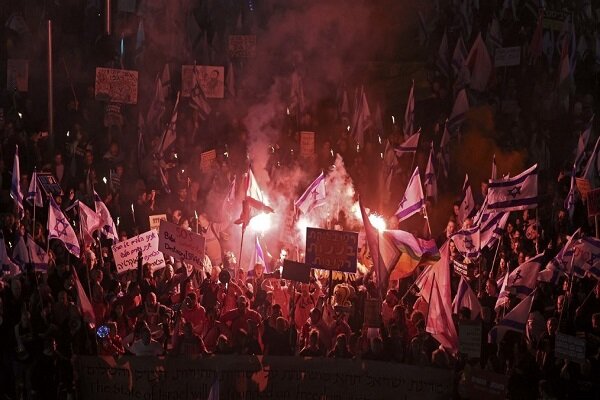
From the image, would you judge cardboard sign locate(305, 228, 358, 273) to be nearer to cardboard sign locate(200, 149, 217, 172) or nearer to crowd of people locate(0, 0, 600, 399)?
crowd of people locate(0, 0, 600, 399)

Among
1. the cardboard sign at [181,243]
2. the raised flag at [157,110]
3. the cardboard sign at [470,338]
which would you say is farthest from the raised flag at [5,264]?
the raised flag at [157,110]

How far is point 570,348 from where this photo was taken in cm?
1287

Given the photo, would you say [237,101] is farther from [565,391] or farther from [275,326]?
[565,391]

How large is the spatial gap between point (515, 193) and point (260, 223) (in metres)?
4.90

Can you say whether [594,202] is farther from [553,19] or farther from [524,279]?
[553,19]

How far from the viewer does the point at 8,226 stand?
60.3 feet

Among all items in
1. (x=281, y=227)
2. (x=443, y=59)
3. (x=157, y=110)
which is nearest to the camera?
(x=281, y=227)

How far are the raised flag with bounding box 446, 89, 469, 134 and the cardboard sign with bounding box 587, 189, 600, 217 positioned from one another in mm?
6535

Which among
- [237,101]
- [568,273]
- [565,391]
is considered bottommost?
[565,391]

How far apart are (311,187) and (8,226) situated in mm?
4473

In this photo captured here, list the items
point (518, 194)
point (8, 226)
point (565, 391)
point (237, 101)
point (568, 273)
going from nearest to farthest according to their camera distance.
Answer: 1. point (565, 391)
2. point (568, 273)
3. point (518, 194)
4. point (8, 226)
5. point (237, 101)

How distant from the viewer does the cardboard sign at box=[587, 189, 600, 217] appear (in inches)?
560

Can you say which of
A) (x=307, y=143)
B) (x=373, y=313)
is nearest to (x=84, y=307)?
(x=373, y=313)

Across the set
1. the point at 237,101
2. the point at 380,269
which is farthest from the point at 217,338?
the point at 237,101
